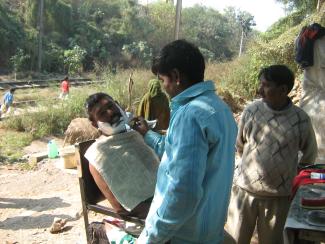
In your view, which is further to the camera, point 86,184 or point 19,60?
point 19,60

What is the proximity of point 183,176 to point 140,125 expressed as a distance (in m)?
1.03

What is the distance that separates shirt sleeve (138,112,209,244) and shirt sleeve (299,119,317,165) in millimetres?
1367

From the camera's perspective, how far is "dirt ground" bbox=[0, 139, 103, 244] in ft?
15.6

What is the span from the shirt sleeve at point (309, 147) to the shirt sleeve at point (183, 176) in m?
1.37

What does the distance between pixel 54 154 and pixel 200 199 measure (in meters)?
7.54

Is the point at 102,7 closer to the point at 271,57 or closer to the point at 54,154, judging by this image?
the point at 271,57

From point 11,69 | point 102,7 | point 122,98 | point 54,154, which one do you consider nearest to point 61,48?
point 11,69

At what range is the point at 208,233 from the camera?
178cm

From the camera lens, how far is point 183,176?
5.24ft

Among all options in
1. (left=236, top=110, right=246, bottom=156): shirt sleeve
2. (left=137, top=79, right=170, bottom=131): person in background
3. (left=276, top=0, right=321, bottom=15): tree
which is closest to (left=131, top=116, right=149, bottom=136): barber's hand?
(left=236, top=110, right=246, bottom=156): shirt sleeve

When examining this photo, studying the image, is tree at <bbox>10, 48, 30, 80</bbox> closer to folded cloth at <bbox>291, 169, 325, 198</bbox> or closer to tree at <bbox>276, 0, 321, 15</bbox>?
tree at <bbox>276, 0, 321, 15</bbox>

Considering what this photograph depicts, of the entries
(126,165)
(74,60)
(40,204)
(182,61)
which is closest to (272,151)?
(126,165)

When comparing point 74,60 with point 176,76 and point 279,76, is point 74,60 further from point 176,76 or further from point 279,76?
point 176,76

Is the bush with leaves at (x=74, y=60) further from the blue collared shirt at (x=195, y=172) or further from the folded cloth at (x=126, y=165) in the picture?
the blue collared shirt at (x=195, y=172)
